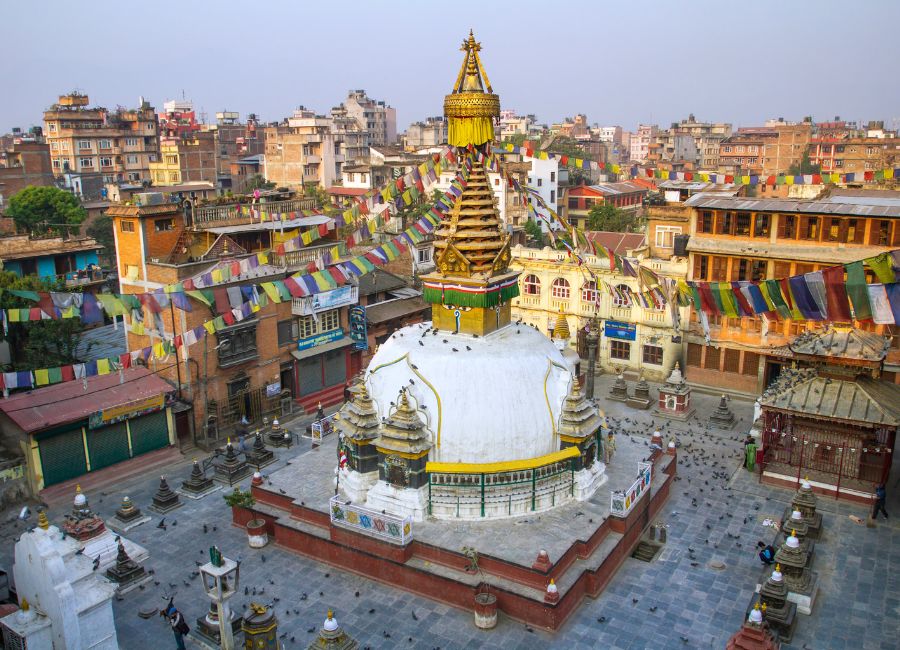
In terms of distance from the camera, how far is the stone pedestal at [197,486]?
2200 centimetres

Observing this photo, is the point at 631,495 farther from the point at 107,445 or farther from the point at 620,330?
the point at 107,445

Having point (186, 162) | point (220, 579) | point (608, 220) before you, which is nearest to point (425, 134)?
point (186, 162)

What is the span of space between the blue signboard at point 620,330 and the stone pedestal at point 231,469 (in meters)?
17.0

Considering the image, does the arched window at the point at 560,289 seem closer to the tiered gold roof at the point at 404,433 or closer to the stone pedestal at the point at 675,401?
the stone pedestal at the point at 675,401

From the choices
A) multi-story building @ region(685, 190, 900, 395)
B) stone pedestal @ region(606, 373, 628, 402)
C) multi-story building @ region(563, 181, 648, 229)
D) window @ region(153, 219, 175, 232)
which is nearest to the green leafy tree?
window @ region(153, 219, 175, 232)

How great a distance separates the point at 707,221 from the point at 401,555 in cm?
1996

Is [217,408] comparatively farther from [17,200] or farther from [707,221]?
[17,200]

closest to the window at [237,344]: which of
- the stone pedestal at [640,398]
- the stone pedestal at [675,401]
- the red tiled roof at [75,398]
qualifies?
the red tiled roof at [75,398]

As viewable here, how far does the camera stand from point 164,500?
2111 cm

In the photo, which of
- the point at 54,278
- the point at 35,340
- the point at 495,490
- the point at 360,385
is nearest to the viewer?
the point at 495,490

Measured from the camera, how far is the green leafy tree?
84.5 feet

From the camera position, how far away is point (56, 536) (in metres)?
13.9

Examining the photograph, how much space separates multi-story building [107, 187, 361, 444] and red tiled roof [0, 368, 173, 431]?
3.70ft

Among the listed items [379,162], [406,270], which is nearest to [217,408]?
[406,270]
